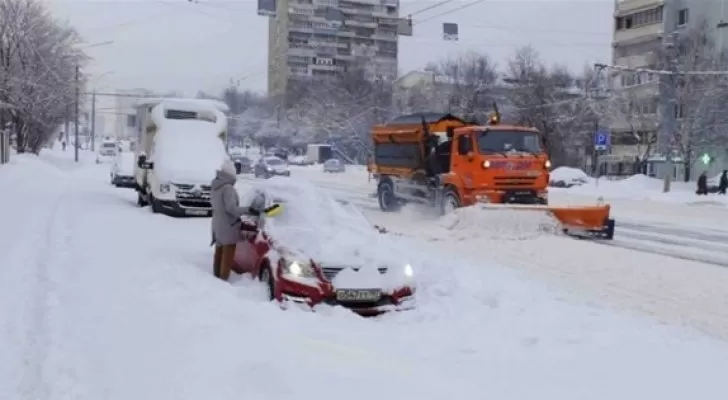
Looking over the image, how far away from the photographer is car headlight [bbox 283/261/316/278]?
29.8 ft

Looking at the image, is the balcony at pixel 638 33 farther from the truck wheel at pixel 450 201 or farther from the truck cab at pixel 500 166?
the truck wheel at pixel 450 201

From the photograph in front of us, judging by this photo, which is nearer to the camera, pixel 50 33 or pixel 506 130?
pixel 506 130

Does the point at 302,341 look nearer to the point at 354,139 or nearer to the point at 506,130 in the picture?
the point at 506,130

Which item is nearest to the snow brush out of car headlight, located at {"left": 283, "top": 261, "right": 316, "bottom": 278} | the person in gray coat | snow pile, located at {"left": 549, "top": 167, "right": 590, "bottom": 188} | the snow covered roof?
the person in gray coat

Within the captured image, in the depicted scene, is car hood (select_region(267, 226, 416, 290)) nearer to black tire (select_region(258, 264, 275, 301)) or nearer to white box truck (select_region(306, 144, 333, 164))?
black tire (select_region(258, 264, 275, 301))

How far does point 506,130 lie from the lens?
2003 cm

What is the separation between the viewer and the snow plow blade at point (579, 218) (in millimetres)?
17531

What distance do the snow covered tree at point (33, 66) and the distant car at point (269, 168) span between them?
14123mm

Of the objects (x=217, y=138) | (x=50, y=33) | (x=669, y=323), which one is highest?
(x=50, y=33)

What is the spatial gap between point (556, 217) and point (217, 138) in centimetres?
977

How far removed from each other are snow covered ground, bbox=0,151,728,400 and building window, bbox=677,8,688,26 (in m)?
60.8

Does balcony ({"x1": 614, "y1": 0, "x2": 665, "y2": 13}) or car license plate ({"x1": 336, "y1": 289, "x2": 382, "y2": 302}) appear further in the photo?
balcony ({"x1": 614, "y1": 0, "x2": 665, "y2": 13})

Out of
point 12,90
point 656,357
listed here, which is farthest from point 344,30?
point 656,357

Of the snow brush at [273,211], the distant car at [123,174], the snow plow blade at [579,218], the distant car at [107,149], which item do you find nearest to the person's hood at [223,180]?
the snow brush at [273,211]
